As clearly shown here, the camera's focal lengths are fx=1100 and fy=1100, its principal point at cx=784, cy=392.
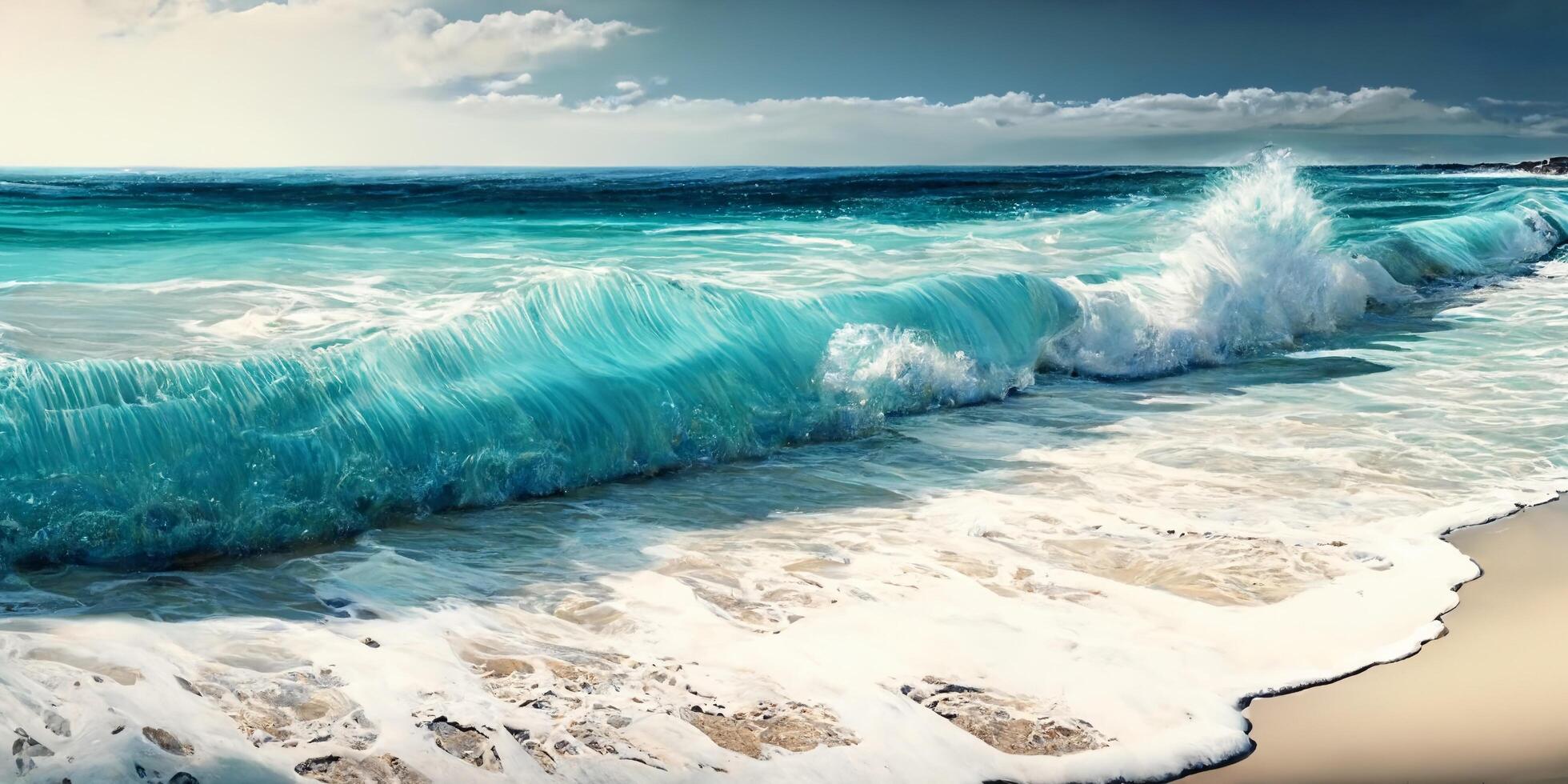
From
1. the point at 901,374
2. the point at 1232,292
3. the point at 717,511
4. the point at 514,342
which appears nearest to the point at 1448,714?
the point at 717,511

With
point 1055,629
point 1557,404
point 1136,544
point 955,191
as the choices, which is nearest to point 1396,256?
point 1557,404

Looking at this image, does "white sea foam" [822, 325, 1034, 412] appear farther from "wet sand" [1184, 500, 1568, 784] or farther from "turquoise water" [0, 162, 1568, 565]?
"wet sand" [1184, 500, 1568, 784]

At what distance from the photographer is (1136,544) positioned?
15.7ft

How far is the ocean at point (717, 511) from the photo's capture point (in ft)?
10.5

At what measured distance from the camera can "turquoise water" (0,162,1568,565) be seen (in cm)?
506

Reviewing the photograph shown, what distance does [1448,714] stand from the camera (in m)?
3.30

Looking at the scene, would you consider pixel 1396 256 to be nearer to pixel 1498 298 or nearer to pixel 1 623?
pixel 1498 298

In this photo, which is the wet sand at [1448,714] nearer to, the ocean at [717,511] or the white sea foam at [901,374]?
the ocean at [717,511]

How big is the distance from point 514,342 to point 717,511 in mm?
2350

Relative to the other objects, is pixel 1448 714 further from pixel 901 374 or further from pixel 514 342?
pixel 514 342

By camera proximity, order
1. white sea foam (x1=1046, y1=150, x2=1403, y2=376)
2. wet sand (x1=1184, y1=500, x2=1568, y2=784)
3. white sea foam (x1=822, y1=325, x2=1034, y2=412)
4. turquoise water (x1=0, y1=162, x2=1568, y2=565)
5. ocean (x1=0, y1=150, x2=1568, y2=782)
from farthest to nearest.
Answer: white sea foam (x1=1046, y1=150, x2=1403, y2=376)
white sea foam (x1=822, y1=325, x2=1034, y2=412)
turquoise water (x1=0, y1=162, x2=1568, y2=565)
ocean (x1=0, y1=150, x2=1568, y2=782)
wet sand (x1=1184, y1=500, x2=1568, y2=784)

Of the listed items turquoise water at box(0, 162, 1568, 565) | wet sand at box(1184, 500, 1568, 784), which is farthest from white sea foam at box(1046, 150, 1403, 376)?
wet sand at box(1184, 500, 1568, 784)

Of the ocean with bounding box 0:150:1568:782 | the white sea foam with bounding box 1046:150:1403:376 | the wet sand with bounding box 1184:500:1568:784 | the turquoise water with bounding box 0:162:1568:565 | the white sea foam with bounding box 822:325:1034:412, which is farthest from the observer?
the white sea foam with bounding box 1046:150:1403:376

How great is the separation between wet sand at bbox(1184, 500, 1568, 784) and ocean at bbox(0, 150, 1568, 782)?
0.11 m
